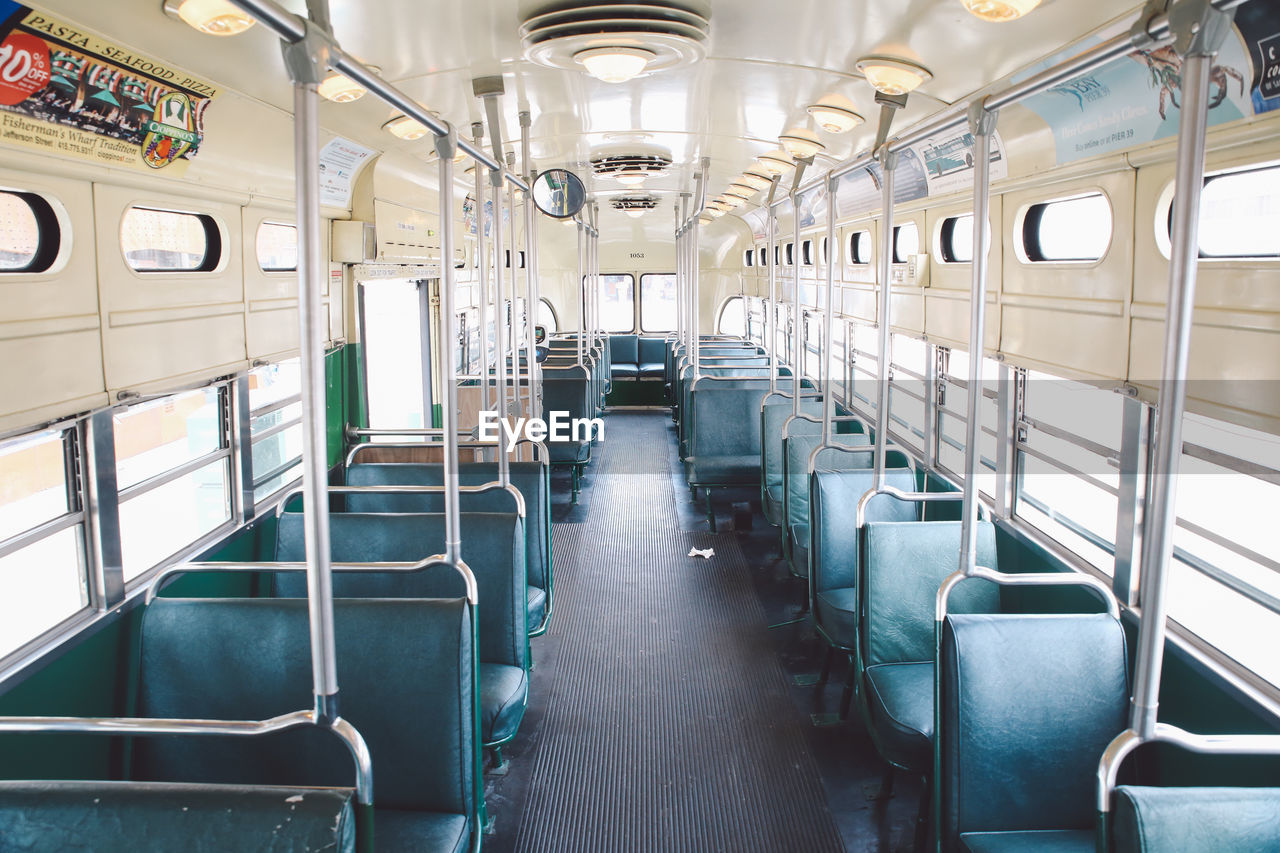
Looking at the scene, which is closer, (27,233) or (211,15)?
(211,15)

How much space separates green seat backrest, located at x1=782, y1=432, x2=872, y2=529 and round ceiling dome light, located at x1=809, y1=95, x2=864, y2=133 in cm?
179

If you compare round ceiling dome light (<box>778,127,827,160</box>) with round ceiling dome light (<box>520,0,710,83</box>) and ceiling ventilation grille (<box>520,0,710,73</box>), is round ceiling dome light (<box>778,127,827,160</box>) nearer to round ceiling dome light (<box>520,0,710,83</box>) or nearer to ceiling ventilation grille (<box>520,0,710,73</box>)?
round ceiling dome light (<box>520,0,710,83</box>)

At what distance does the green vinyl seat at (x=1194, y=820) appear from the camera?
1.67 metres

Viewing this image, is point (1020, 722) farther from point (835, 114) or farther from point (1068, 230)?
point (835, 114)

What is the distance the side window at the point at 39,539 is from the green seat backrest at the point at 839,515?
298cm

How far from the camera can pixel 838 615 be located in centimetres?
404

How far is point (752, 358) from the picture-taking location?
32.0ft

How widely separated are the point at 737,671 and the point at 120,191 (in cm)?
352

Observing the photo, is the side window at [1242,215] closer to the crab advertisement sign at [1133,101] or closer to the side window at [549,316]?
the crab advertisement sign at [1133,101]

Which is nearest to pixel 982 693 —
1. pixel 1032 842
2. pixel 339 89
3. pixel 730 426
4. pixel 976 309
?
pixel 1032 842

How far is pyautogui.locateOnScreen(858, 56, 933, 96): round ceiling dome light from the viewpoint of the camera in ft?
11.4

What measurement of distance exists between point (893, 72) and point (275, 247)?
3.28 m

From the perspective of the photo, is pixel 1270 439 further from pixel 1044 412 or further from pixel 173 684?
pixel 173 684

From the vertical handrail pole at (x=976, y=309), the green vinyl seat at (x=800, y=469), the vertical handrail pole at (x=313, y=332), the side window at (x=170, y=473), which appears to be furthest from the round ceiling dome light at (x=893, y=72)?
the side window at (x=170, y=473)
